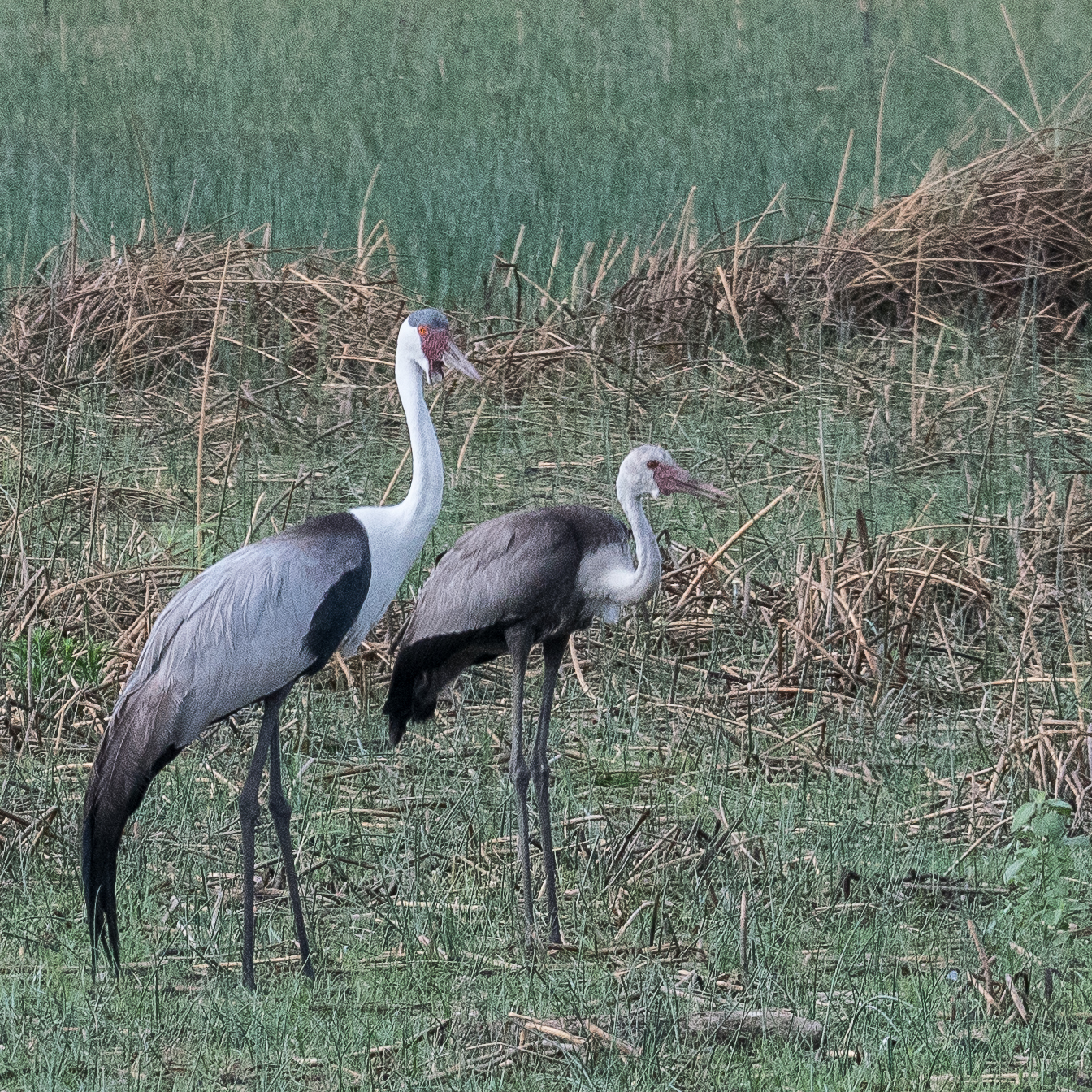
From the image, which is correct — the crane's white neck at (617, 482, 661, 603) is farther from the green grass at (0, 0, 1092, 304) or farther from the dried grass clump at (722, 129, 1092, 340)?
the green grass at (0, 0, 1092, 304)


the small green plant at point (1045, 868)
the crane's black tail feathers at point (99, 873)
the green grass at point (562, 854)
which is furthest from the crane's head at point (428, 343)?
the small green plant at point (1045, 868)

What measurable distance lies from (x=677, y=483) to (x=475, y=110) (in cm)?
1062

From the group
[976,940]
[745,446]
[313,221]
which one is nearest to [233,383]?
[745,446]

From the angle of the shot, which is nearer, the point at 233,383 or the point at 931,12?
the point at 233,383

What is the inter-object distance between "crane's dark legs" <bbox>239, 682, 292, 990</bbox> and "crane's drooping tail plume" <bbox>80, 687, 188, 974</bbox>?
18 centimetres

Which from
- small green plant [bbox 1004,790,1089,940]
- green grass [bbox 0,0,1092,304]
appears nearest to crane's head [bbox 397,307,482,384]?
small green plant [bbox 1004,790,1089,940]

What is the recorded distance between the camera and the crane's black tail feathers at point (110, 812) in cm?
345

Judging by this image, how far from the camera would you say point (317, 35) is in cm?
1769

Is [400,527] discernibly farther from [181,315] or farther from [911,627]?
[181,315]

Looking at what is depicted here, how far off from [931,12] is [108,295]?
12.6m

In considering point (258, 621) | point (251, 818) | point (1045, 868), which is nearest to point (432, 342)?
point (258, 621)

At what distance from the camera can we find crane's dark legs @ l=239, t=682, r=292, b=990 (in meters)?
3.49

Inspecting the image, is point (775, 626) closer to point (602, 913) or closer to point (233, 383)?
point (602, 913)

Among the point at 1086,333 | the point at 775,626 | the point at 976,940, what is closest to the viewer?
the point at 976,940
